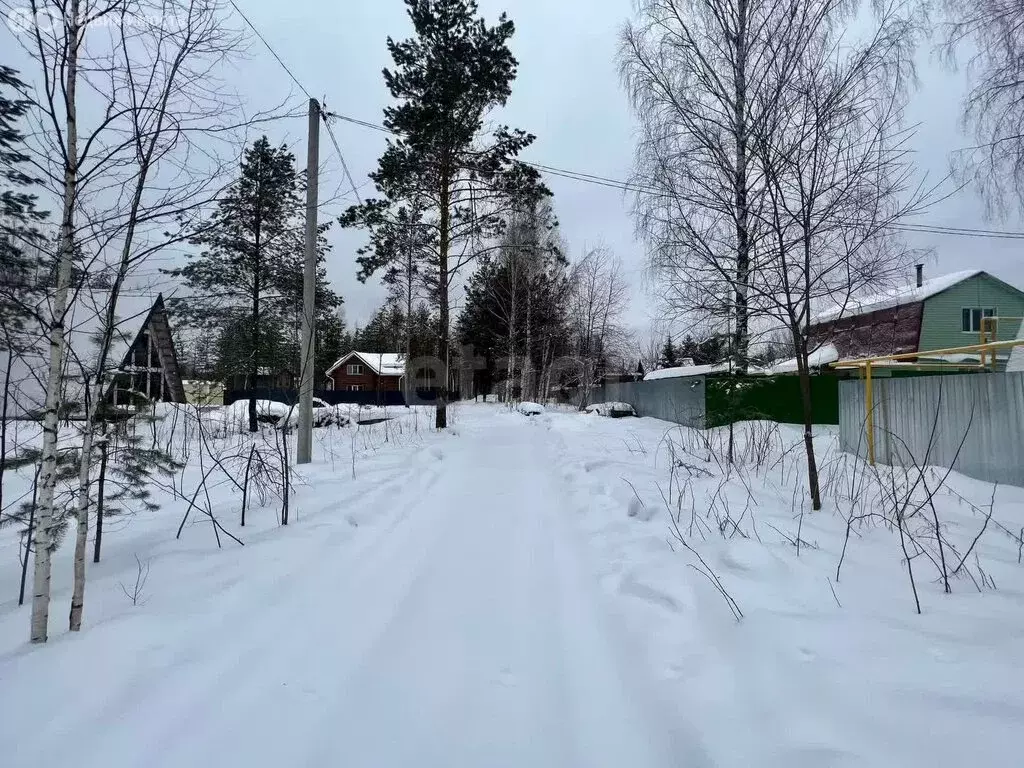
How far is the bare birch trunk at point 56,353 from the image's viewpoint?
230 centimetres

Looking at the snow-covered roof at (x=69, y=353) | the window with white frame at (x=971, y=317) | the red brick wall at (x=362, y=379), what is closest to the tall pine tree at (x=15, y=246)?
the snow-covered roof at (x=69, y=353)

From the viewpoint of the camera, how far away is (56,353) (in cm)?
236

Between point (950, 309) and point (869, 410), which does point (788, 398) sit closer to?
point (869, 410)

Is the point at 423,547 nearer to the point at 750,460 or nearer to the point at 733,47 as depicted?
the point at 750,460

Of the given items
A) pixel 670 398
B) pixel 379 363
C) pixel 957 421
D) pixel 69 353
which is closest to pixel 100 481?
pixel 69 353

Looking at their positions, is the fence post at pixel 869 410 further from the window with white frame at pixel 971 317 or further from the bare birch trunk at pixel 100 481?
the window with white frame at pixel 971 317

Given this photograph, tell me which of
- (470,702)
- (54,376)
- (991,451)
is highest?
(54,376)

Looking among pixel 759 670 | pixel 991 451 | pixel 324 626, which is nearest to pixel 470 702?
pixel 324 626

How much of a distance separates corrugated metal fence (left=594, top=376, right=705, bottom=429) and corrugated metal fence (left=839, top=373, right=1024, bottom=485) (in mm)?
4296

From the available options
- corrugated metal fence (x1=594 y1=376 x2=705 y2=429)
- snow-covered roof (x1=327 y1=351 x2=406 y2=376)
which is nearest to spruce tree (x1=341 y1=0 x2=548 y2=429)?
corrugated metal fence (x1=594 y1=376 x2=705 y2=429)

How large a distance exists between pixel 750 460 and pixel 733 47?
7652 mm

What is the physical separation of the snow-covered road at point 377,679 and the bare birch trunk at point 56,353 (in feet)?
0.89

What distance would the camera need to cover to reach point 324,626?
2.65 m

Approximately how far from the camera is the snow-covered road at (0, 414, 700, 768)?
177cm
